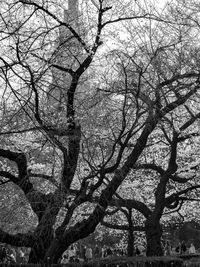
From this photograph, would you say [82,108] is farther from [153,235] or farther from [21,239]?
[153,235]

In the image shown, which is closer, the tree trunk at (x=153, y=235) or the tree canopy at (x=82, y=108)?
the tree canopy at (x=82, y=108)

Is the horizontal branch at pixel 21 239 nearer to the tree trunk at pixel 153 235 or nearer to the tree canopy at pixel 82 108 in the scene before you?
the tree canopy at pixel 82 108

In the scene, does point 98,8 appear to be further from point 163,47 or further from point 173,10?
point 173,10

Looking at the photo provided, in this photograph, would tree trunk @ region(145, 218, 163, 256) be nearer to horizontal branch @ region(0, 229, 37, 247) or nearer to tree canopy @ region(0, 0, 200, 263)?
tree canopy @ region(0, 0, 200, 263)

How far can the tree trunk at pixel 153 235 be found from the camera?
16109 millimetres

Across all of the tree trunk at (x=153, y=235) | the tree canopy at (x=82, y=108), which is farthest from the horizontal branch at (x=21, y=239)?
the tree trunk at (x=153, y=235)

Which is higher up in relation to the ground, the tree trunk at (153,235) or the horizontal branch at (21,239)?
the tree trunk at (153,235)

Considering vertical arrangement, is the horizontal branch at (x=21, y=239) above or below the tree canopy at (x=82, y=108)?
below

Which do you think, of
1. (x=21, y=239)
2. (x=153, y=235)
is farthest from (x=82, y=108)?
(x=153, y=235)

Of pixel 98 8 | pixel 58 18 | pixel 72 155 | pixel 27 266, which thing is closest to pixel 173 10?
pixel 98 8

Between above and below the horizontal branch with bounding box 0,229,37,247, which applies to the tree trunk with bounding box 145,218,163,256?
above

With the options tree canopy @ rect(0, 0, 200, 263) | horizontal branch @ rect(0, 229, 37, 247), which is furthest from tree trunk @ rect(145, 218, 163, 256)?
horizontal branch @ rect(0, 229, 37, 247)

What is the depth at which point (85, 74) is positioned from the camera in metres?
12.9

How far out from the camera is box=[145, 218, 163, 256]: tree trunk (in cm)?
1611
